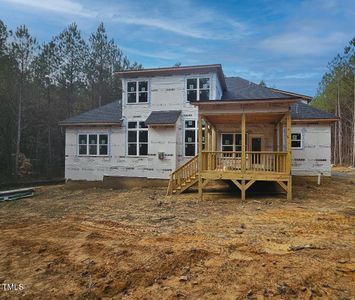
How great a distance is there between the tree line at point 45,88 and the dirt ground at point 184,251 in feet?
58.1

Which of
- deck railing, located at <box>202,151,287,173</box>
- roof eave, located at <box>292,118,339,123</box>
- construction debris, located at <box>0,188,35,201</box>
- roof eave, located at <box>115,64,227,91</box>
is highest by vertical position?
roof eave, located at <box>115,64,227,91</box>

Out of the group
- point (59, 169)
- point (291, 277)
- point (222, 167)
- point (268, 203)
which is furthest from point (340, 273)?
point (59, 169)

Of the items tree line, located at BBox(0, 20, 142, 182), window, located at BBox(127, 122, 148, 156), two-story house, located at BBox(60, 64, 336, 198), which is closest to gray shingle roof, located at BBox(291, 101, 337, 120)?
two-story house, located at BBox(60, 64, 336, 198)

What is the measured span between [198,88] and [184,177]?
496 cm

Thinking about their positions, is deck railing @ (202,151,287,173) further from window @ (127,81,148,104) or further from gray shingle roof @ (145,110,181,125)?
window @ (127,81,148,104)

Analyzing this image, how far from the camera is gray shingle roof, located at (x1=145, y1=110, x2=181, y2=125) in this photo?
45.7 feet

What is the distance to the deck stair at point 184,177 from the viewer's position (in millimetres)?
12352

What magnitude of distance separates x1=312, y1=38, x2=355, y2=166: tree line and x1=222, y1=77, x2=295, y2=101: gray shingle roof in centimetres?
1434

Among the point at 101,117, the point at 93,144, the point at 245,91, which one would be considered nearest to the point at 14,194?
the point at 93,144

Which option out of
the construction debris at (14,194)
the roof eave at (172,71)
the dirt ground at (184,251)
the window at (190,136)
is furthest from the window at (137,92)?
the construction debris at (14,194)

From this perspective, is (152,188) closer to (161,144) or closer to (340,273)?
(161,144)

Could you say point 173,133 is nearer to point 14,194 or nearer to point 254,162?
point 254,162

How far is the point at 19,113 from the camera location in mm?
23656

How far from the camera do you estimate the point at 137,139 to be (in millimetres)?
15586
